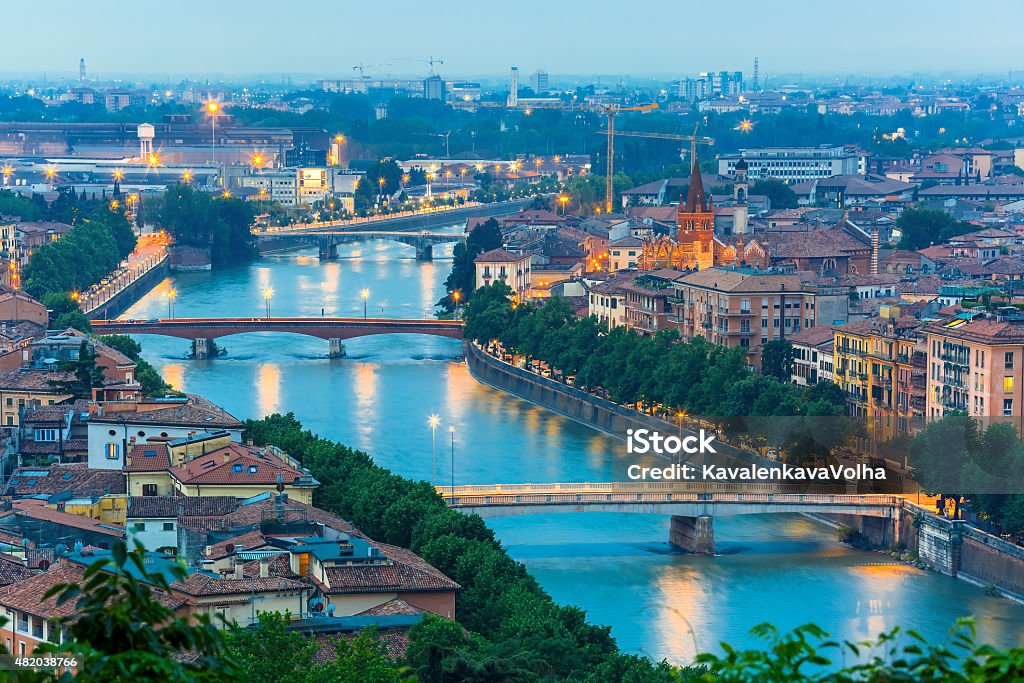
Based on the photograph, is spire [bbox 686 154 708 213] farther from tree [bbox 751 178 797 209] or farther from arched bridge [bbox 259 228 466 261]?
tree [bbox 751 178 797 209]

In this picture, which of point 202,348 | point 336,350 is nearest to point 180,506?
point 202,348

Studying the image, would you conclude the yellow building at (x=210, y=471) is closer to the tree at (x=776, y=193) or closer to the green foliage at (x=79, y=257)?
the green foliage at (x=79, y=257)

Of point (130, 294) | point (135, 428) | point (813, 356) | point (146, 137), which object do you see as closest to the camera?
point (135, 428)

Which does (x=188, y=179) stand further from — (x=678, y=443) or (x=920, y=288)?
(x=678, y=443)

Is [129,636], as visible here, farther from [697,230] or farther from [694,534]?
[697,230]

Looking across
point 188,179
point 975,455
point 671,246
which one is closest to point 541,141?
point 188,179

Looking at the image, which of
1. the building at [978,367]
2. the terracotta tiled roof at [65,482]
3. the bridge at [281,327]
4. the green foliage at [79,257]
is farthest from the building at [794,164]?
the terracotta tiled roof at [65,482]

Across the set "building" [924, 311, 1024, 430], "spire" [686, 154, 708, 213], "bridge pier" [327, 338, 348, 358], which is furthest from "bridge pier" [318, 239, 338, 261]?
"building" [924, 311, 1024, 430]
